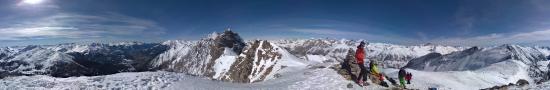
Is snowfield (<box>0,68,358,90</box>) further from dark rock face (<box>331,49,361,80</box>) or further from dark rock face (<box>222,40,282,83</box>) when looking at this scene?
dark rock face (<box>222,40,282,83</box>)

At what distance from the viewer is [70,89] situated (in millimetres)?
34875

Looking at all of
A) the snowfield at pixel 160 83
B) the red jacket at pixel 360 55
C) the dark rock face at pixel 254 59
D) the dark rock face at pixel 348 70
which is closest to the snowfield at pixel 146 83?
the snowfield at pixel 160 83

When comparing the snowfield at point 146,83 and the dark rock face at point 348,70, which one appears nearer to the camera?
the snowfield at point 146,83

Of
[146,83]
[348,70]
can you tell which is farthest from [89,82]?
[348,70]

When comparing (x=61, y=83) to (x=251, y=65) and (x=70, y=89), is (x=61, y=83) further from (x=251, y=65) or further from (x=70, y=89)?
(x=251, y=65)

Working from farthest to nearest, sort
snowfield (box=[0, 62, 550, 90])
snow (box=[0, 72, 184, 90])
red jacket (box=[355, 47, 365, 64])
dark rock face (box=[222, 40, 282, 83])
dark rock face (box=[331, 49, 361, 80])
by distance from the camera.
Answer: dark rock face (box=[222, 40, 282, 83]) → dark rock face (box=[331, 49, 361, 80]) → red jacket (box=[355, 47, 365, 64]) → snowfield (box=[0, 62, 550, 90]) → snow (box=[0, 72, 184, 90])

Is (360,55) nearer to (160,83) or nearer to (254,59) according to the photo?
(160,83)

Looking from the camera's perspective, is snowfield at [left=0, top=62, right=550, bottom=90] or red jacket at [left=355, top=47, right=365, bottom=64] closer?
snowfield at [left=0, top=62, right=550, bottom=90]

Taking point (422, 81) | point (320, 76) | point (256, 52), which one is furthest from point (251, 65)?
point (320, 76)

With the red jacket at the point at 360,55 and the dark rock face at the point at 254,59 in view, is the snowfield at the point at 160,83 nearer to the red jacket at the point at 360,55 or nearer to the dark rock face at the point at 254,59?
→ the red jacket at the point at 360,55

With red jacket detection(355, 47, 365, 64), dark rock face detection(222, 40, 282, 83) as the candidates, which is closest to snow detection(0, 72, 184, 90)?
red jacket detection(355, 47, 365, 64)

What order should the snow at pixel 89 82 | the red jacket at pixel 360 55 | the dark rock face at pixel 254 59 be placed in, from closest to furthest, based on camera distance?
the snow at pixel 89 82 < the red jacket at pixel 360 55 < the dark rock face at pixel 254 59

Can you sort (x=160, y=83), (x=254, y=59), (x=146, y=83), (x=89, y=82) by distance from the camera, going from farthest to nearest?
1. (x=254, y=59)
2. (x=160, y=83)
3. (x=146, y=83)
4. (x=89, y=82)

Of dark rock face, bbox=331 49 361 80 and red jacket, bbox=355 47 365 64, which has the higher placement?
red jacket, bbox=355 47 365 64
